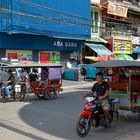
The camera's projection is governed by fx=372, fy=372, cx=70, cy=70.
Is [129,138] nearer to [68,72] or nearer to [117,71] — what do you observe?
[117,71]

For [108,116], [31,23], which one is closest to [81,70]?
[31,23]

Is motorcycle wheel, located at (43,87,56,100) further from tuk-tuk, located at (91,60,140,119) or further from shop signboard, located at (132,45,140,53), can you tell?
shop signboard, located at (132,45,140,53)

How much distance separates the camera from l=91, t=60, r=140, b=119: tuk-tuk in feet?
35.9

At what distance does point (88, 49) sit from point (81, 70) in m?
6.24

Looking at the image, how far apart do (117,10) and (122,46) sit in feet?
12.4

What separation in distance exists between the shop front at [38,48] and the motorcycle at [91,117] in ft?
56.4

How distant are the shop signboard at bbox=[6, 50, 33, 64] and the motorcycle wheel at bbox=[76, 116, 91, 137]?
63.7ft

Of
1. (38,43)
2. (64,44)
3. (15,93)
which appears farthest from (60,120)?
(64,44)

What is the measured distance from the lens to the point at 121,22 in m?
41.6

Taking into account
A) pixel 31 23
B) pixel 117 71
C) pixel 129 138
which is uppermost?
pixel 31 23

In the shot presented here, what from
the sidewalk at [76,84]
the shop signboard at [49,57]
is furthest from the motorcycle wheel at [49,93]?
the shop signboard at [49,57]

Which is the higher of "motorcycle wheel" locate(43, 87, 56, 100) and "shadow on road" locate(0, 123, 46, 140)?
"motorcycle wheel" locate(43, 87, 56, 100)

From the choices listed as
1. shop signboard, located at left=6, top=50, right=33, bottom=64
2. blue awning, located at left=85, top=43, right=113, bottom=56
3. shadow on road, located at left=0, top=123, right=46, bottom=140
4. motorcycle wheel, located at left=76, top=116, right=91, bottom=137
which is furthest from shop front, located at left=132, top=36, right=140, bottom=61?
motorcycle wheel, located at left=76, top=116, right=91, bottom=137

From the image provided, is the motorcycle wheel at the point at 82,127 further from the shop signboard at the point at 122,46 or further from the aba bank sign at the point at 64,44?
the shop signboard at the point at 122,46
